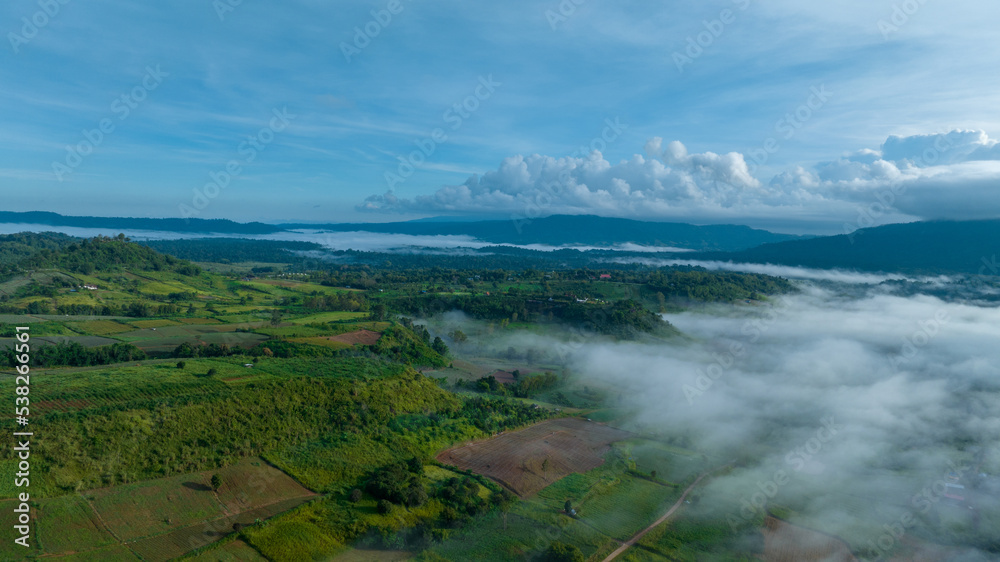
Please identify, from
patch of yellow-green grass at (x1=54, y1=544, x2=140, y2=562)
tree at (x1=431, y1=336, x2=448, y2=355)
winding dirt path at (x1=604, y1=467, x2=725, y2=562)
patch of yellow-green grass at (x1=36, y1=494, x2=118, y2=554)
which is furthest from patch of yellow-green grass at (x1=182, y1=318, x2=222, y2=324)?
winding dirt path at (x1=604, y1=467, x2=725, y2=562)

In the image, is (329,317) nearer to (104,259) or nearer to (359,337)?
(359,337)

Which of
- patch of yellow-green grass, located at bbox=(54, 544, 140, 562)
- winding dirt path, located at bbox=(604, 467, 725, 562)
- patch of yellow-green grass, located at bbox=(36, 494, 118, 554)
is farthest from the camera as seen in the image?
winding dirt path, located at bbox=(604, 467, 725, 562)

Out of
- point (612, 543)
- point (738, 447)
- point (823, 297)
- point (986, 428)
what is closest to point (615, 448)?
point (738, 447)

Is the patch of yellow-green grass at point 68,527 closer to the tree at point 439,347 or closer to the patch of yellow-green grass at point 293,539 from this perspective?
the patch of yellow-green grass at point 293,539

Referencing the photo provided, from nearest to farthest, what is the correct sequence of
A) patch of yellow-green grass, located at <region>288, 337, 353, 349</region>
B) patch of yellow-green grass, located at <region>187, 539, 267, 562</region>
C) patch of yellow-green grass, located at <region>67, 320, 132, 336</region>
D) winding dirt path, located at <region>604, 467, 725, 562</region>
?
patch of yellow-green grass, located at <region>187, 539, 267, 562</region>, winding dirt path, located at <region>604, 467, 725, 562</region>, patch of yellow-green grass, located at <region>288, 337, 353, 349</region>, patch of yellow-green grass, located at <region>67, 320, 132, 336</region>

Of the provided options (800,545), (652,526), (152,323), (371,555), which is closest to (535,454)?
(652,526)

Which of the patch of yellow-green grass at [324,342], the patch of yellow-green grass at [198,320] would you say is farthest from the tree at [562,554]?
the patch of yellow-green grass at [198,320]

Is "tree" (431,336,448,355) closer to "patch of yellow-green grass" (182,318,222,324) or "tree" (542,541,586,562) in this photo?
"patch of yellow-green grass" (182,318,222,324)
